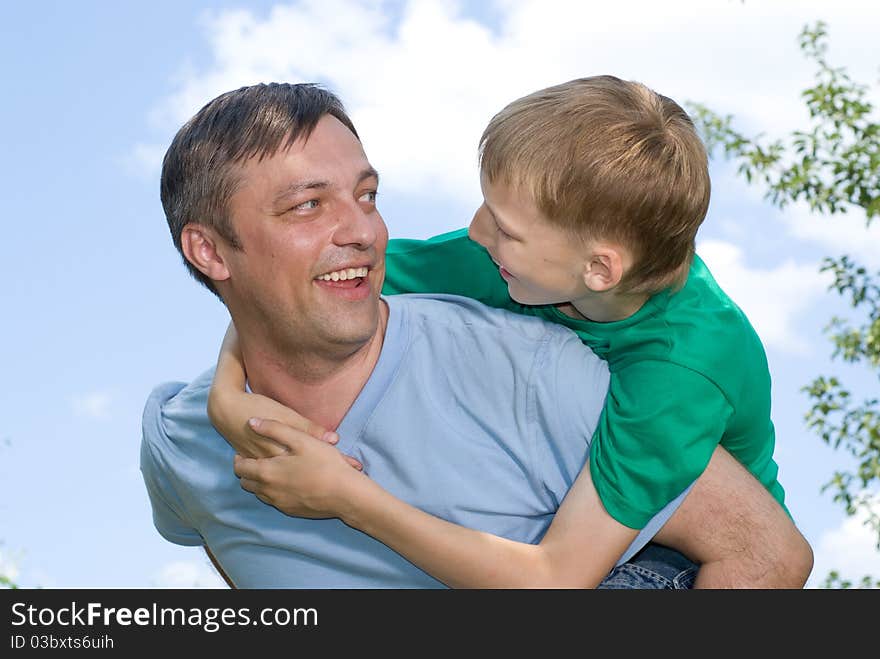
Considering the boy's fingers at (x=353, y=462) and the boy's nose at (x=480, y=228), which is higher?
the boy's nose at (x=480, y=228)

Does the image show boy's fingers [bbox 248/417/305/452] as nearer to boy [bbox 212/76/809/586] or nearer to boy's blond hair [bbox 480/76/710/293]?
boy [bbox 212/76/809/586]

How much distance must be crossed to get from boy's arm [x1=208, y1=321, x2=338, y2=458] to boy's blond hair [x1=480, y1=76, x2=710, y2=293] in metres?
0.76

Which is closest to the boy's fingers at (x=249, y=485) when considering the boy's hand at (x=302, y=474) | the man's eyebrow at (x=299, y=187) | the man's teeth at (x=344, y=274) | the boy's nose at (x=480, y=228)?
the boy's hand at (x=302, y=474)

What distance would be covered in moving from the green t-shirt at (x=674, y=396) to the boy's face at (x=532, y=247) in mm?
173

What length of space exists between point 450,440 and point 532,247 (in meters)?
0.53

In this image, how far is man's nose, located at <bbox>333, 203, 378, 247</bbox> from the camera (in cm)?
309

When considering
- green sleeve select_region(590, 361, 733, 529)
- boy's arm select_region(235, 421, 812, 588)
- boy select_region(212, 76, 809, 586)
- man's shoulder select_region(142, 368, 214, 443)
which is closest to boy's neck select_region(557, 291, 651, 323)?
boy select_region(212, 76, 809, 586)

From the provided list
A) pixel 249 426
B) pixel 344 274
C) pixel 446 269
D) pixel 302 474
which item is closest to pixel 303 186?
pixel 344 274

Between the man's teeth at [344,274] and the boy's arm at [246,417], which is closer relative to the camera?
the boy's arm at [246,417]

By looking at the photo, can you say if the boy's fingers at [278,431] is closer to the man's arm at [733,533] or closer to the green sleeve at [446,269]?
the green sleeve at [446,269]

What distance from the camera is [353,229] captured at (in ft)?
10.2

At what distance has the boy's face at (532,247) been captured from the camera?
2.93 metres

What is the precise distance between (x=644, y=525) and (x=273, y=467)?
2.90 feet

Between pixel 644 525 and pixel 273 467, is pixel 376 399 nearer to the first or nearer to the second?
pixel 273 467
